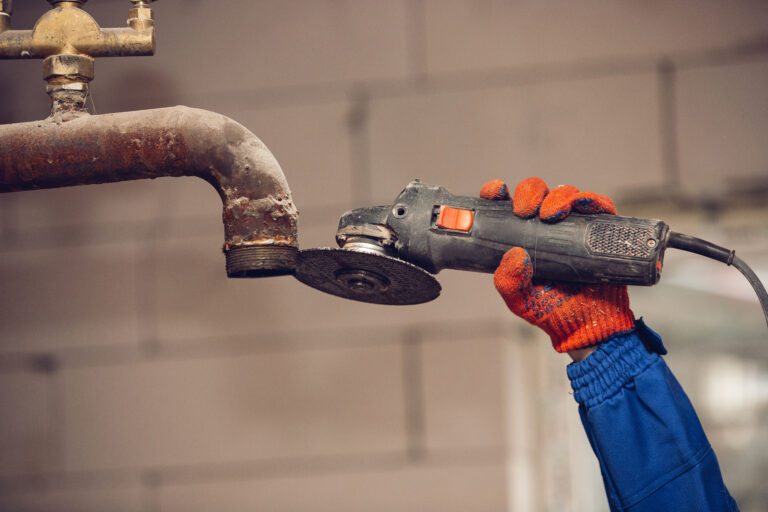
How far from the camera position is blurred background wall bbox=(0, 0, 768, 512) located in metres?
1.11

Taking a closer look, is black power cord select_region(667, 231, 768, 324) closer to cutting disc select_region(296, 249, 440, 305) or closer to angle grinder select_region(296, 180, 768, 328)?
angle grinder select_region(296, 180, 768, 328)

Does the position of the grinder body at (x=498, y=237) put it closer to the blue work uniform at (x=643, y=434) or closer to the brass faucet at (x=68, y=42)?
the blue work uniform at (x=643, y=434)

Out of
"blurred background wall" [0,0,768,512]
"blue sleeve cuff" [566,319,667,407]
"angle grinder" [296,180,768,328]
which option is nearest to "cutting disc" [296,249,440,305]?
"angle grinder" [296,180,768,328]

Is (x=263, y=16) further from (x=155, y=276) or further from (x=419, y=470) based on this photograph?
(x=419, y=470)

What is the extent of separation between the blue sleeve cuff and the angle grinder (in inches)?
3.3

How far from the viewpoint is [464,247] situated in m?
0.68

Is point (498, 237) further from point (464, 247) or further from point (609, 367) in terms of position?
point (609, 367)

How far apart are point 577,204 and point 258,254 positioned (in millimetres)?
281

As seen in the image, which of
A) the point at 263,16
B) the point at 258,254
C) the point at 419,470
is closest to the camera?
the point at 258,254

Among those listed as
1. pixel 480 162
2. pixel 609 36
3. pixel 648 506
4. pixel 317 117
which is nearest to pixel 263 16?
pixel 317 117

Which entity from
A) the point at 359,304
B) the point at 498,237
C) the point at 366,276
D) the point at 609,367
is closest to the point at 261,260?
the point at 366,276

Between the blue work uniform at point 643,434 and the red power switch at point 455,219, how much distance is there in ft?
0.58

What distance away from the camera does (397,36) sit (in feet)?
3.92

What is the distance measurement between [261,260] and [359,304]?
0.51 meters
